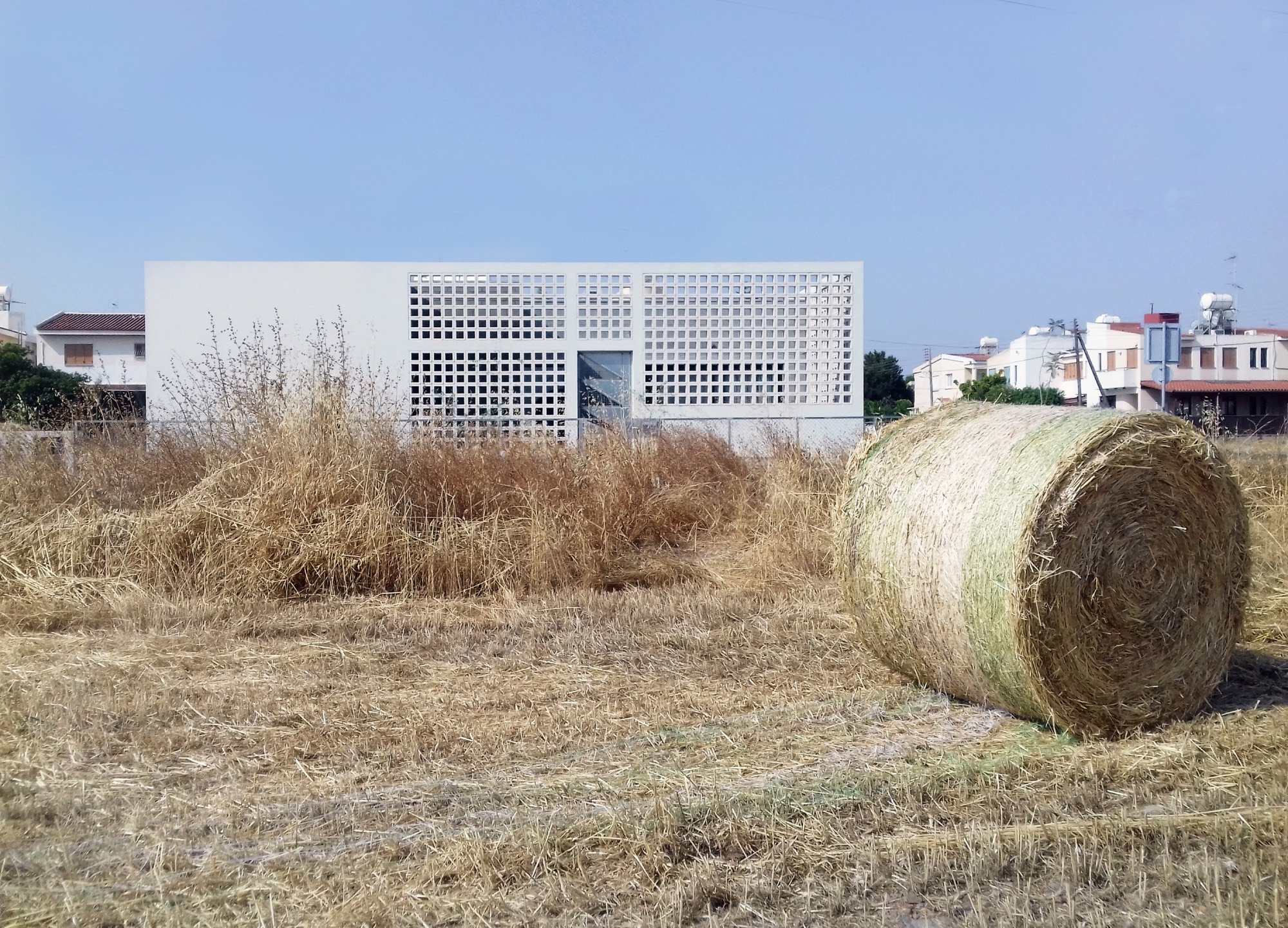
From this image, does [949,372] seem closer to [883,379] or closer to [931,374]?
[883,379]

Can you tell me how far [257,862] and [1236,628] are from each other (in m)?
4.57

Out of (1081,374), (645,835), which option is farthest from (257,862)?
(1081,374)

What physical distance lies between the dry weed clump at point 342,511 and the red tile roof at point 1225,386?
148 ft

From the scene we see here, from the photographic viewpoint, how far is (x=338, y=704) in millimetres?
5117

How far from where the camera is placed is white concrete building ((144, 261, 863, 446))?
89.0 feet

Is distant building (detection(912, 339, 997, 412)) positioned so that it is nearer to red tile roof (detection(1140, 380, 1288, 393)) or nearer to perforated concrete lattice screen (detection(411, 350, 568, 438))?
red tile roof (detection(1140, 380, 1288, 393))

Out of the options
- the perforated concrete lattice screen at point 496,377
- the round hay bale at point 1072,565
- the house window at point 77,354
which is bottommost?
the round hay bale at point 1072,565

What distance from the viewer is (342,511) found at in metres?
8.62

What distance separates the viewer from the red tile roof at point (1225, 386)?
1900 inches

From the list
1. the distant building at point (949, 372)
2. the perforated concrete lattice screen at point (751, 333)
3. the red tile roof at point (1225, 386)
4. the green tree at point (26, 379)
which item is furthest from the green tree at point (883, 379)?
the green tree at point (26, 379)

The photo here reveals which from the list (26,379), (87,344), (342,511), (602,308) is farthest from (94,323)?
(342,511)

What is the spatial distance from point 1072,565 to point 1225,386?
52.4 metres

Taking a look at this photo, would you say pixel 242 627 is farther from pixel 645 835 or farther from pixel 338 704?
pixel 645 835

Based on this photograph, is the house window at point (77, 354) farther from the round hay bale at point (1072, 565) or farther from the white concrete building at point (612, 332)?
the round hay bale at point (1072, 565)
